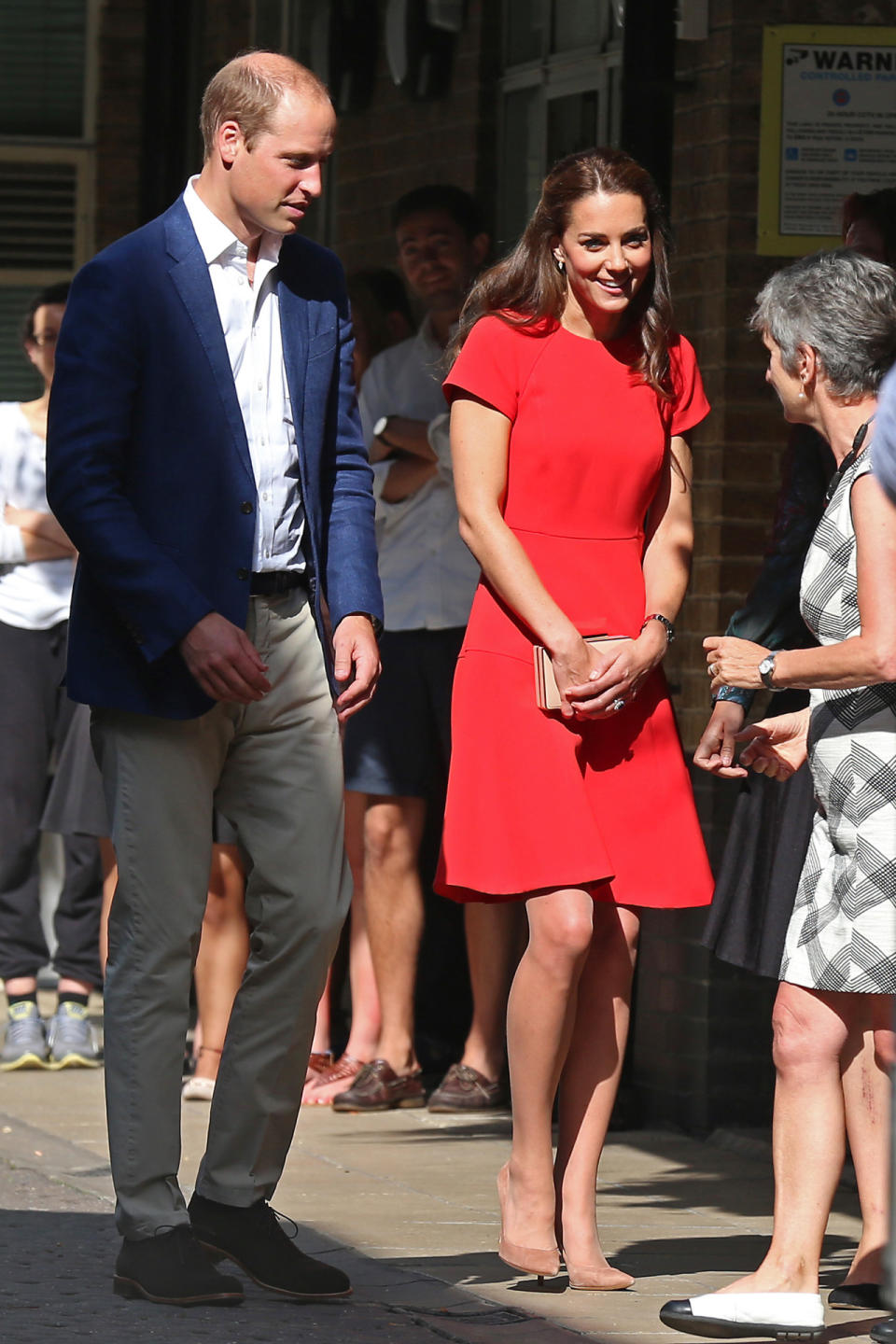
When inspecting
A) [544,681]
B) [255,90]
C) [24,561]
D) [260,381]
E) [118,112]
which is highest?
[118,112]

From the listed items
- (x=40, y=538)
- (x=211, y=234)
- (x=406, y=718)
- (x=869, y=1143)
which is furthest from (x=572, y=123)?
(x=869, y=1143)

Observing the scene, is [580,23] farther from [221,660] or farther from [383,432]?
[221,660]

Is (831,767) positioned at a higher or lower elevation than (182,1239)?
higher

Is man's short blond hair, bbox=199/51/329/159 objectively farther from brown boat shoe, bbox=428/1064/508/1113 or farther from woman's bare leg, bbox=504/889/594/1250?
brown boat shoe, bbox=428/1064/508/1113

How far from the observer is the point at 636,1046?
6.81m

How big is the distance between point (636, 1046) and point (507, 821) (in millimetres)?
2168

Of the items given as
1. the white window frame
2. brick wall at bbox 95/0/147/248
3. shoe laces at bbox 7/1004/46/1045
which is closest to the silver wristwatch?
the white window frame

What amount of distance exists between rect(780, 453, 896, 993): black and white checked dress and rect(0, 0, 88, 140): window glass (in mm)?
6641

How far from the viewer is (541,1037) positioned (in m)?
4.76

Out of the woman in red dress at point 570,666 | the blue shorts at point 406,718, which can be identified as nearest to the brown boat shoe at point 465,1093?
the blue shorts at point 406,718

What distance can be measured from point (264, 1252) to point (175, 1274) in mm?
218

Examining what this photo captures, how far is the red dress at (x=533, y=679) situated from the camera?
189 inches

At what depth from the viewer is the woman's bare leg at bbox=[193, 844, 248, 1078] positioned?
704 centimetres

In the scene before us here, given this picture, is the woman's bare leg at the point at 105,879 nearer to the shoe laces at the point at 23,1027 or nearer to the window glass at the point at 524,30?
the shoe laces at the point at 23,1027
